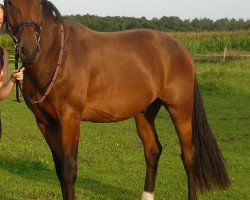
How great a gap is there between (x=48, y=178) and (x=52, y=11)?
2997 mm

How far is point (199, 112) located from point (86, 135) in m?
4.60

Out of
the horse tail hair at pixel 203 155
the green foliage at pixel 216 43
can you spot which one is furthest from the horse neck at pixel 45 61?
the green foliage at pixel 216 43

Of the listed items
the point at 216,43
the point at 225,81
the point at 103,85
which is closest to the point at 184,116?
the point at 103,85

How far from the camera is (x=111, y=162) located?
7605 mm

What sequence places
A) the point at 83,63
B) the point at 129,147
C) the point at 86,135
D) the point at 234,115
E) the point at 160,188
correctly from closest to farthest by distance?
the point at 83,63, the point at 160,188, the point at 129,147, the point at 86,135, the point at 234,115

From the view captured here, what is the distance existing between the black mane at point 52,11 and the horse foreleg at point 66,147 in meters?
0.93

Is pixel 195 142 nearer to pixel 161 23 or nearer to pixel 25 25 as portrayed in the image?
pixel 25 25

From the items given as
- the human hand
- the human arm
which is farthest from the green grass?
the human hand

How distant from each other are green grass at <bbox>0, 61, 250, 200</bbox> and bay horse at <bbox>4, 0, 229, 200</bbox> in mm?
599

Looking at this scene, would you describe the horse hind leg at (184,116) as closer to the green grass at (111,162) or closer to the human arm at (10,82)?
the green grass at (111,162)

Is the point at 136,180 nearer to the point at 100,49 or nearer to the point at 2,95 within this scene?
the point at 100,49

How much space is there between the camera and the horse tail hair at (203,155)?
5.78 meters

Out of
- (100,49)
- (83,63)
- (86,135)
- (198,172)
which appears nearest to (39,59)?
(83,63)

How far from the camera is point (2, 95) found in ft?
13.6
